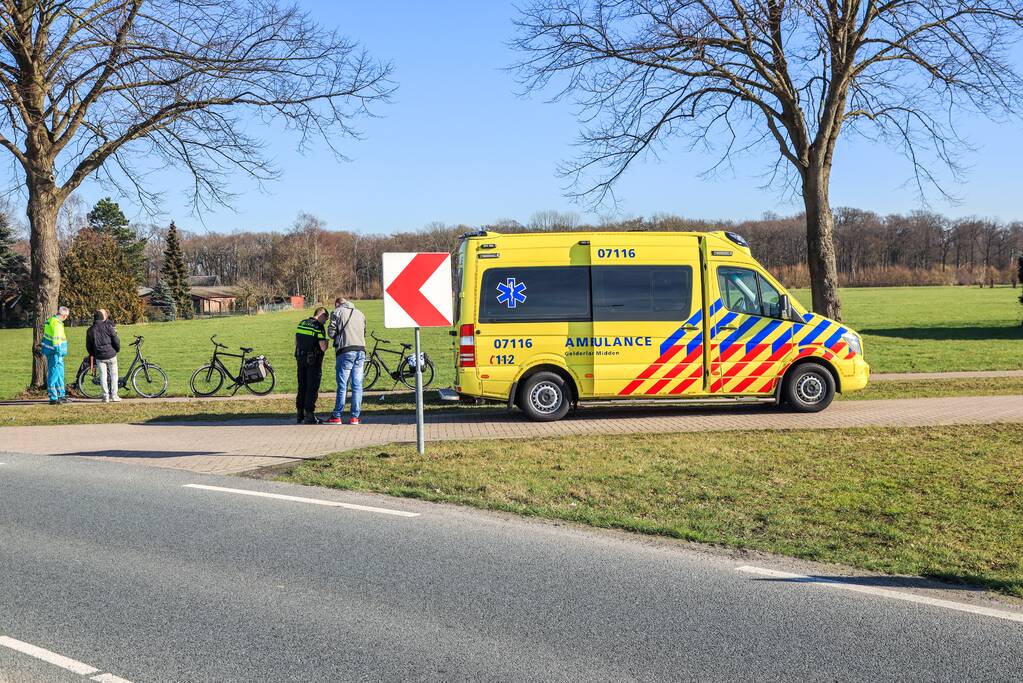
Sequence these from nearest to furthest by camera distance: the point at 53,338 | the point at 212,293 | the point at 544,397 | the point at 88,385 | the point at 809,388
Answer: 1. the point at 544,397
2. the point at 809,388
3. the point at 53,338
4. the point at 88,385
5. the point at 212,293

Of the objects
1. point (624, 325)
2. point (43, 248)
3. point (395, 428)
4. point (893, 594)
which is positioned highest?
point (43, 248)

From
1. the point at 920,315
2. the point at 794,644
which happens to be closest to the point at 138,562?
the point at 794,644

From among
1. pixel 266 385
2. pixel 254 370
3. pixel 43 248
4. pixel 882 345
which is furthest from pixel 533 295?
pixel 882 345

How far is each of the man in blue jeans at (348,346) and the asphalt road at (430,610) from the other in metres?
5.97

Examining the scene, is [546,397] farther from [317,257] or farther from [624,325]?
[317,257]

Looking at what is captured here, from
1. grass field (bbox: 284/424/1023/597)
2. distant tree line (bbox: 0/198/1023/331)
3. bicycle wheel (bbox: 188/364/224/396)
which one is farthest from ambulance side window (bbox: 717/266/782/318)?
distant tree line (bbox: 0/198/1023/331)

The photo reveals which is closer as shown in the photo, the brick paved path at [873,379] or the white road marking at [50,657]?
the white road marking at [50,657]

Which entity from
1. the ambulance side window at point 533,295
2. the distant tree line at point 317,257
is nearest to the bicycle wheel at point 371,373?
the ambulance side window at point 533,295

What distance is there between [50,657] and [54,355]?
15.3m

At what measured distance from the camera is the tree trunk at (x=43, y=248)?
61.4ft

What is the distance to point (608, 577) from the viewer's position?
18.9 ft

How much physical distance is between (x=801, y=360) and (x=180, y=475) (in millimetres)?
8549

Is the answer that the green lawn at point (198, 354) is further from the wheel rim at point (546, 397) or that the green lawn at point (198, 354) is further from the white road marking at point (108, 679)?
the white road marking at point (108, 679)

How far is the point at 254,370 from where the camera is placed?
748 inches
